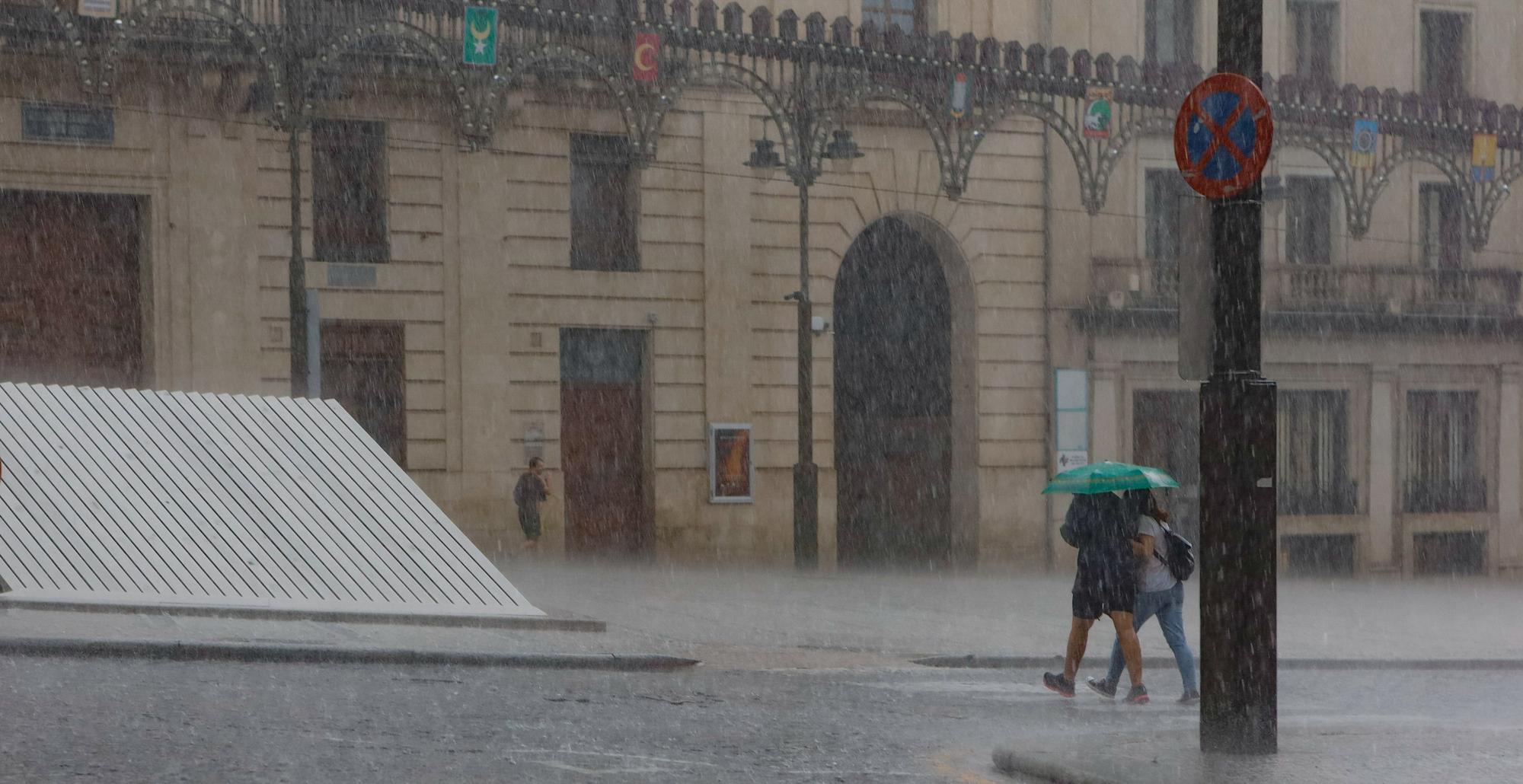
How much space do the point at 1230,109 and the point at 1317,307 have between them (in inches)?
964

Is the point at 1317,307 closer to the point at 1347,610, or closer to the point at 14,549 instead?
the point at 1347,610

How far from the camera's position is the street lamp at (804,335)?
2573 centimetres

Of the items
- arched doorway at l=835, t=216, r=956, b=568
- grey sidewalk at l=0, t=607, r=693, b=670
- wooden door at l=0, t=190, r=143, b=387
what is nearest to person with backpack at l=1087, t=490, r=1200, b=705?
grey sidewalk at l=0, t=607, r=693, b=670

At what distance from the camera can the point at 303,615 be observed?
14188 millimetres

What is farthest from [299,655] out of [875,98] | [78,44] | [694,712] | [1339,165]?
[1339,165]

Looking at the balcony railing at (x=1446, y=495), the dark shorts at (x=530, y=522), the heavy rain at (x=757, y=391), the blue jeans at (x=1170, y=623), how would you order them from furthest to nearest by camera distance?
the balcony railing at (x=1446, y=495) → the dark shorts at (x=530, y=522) → the blue jeans at (x=1170, y=623) → the heavy rain at (x=757, y=391)

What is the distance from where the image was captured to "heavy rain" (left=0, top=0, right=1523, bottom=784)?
30.3 feet

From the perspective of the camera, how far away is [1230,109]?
861cm

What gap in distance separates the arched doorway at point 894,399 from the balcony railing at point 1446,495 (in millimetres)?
8668

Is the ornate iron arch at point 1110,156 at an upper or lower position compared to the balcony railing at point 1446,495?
upper

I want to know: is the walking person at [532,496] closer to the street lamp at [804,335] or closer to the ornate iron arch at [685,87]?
the street lamp at [804,335]

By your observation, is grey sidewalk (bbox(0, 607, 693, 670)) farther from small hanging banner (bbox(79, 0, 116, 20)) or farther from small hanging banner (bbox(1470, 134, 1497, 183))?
small hanging banner (bbox(1470, 134, 1497, 183))

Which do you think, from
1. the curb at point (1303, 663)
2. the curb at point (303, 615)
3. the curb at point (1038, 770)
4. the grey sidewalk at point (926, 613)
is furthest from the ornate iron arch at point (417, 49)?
the curb at point (1038, 770)

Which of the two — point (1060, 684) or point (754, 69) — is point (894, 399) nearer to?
point (754, 69)
